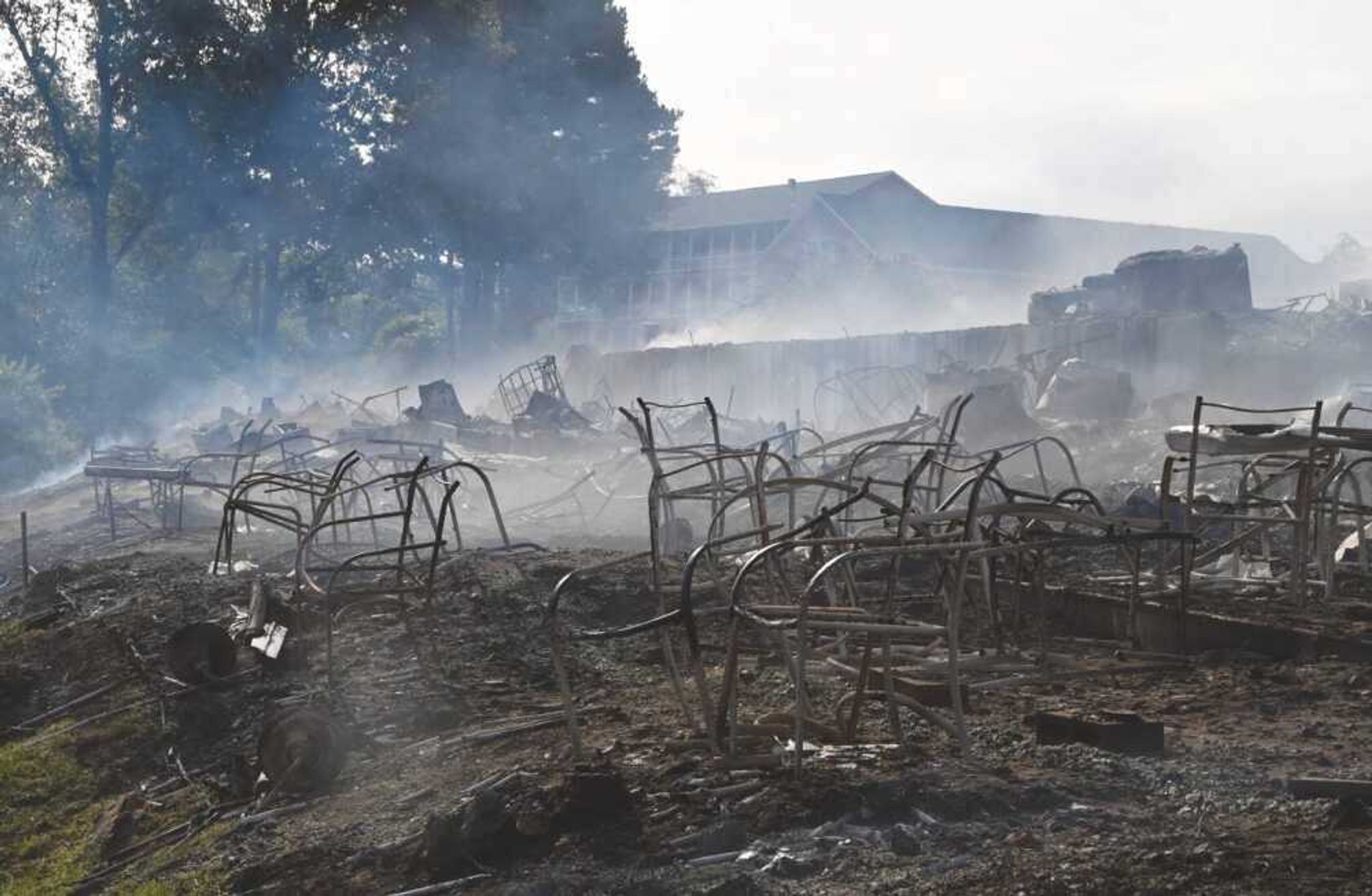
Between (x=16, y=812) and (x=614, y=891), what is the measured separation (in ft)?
13.9

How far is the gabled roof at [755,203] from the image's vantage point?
53938 millimetres

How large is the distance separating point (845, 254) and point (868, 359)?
20.7 m

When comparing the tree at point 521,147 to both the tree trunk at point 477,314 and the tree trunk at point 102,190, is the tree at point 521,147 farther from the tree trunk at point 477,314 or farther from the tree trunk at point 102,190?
the tree trunk at point 102,190

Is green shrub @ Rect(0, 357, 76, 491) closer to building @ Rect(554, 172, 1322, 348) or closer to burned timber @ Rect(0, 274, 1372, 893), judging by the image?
building @ Rect(554, 172, 1322, 348)

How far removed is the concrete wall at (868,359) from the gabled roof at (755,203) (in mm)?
22628

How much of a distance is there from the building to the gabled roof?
3.1 inches

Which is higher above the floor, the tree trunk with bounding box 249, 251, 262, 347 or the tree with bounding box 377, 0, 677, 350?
the tree with bounding box 377, 0, 677, 350

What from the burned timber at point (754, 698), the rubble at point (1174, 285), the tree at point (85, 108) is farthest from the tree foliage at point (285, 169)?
the burned timber at point (754, 698)

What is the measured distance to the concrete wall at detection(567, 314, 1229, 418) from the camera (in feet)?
66.9

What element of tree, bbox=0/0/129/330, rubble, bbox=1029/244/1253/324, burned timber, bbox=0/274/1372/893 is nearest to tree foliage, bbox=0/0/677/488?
tree, bbox=0/0/129/330

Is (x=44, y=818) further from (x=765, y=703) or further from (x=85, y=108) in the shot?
(x=85, y=108)

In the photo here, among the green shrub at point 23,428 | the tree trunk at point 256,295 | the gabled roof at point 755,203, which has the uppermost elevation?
the gabled roof at point 755,203

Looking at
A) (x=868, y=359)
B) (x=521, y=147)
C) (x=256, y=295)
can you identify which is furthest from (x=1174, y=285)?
(x=256, y=295)

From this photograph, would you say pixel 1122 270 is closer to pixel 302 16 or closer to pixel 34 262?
pixel 302 16
